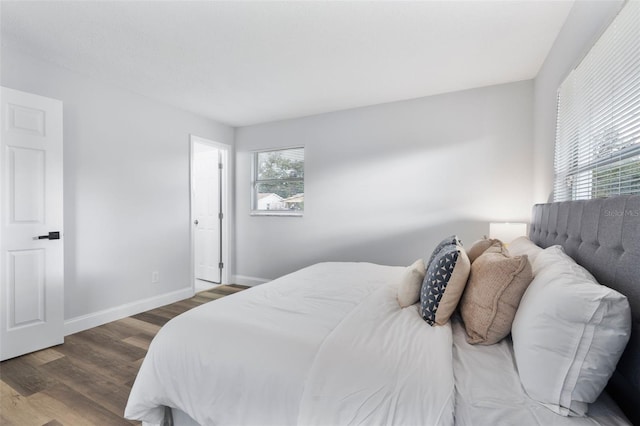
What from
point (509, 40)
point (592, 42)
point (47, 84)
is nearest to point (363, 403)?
point (592, 42)

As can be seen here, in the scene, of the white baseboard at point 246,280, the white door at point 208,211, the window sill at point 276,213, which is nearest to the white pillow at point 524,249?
the window sill at point 276,213

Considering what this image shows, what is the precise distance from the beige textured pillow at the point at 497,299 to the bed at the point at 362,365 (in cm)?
6

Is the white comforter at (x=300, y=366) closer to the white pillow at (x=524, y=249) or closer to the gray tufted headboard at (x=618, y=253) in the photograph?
the gray tufted headboard at (x=618, y=253)

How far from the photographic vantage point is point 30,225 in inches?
95.3

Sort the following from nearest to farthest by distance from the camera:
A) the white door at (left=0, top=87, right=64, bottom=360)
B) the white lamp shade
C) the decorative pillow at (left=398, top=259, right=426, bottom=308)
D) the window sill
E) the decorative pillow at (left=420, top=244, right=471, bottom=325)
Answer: the decorative pillow at (left=420, top=244, right=471, bottom=325)
the decorative pillow at (left=398, top=259, right=426, bottom=308)
the white door at (left=0, top=87, right=64, bottom=360)
the white lamp shade
the window sill

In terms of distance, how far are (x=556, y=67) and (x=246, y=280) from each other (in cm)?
439

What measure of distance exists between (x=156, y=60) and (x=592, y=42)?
123 inches

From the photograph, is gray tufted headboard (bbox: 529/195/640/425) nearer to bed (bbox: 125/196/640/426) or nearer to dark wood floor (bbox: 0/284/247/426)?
bed (bbox: 125/196/640/426)

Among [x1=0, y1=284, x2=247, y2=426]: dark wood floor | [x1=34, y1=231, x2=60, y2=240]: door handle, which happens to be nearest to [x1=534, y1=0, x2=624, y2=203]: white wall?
[x1=0, y1=284, x2=247, y2=426]: dark wood floor

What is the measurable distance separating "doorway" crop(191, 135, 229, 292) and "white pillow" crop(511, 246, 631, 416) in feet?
14.0

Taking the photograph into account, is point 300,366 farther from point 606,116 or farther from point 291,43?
point 291,43

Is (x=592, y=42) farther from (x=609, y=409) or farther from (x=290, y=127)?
(x=290, y=127)

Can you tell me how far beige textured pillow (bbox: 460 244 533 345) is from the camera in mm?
1172

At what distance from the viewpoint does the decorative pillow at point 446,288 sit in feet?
4.51
